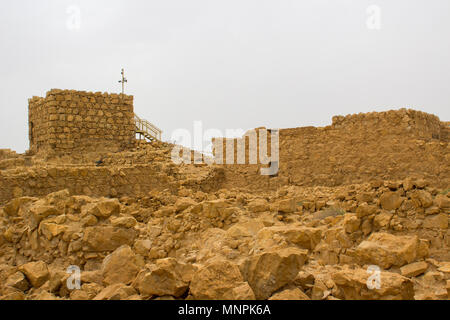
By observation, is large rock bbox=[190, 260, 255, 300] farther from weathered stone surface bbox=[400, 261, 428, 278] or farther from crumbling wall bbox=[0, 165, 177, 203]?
crumbling wall bbox=[0, 165, 177, 203]

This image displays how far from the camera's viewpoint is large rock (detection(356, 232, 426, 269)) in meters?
3.66

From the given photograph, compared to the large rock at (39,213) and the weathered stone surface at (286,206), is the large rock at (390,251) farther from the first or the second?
the large rock at (39,213)

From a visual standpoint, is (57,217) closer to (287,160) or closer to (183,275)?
(183,275)

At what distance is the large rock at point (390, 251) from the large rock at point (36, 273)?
3279 millimetres

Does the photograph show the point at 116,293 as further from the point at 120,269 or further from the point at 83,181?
the point at 83,181

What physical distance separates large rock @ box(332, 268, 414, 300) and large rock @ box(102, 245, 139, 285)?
6.36 ft

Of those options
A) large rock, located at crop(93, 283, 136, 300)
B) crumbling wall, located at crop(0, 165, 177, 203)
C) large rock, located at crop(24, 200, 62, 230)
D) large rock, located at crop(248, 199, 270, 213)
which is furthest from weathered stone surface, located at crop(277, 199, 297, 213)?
large rock, located at crop(93, 283, 136, 300)

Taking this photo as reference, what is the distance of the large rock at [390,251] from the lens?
366 centimetres

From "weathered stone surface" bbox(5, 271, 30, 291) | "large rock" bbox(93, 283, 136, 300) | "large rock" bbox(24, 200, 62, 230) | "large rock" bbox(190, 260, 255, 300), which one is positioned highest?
"large rock" bbox(24, 200, 62, 230)

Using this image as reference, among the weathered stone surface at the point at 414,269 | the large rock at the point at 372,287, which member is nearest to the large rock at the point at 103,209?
the large rock at the point at 372,287
